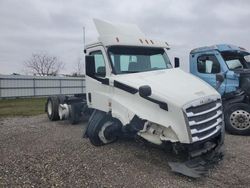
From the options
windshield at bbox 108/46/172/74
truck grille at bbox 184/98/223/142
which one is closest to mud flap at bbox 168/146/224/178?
truck grille at bbox 184/98/223/142

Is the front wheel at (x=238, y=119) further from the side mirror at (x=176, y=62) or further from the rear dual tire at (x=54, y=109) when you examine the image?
the rear dual tire at (x=54, y=109)

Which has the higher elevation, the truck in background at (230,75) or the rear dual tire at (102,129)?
the truck in background at (230,75)

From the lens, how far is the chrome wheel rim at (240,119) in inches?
323

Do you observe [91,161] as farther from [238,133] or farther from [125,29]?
[238,133]

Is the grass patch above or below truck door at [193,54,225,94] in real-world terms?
below

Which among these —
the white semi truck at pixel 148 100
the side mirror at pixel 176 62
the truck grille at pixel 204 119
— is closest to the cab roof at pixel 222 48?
Answer: the side mirror at pixel 176 62

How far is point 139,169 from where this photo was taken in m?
5.43

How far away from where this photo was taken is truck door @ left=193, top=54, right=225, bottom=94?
384 inches

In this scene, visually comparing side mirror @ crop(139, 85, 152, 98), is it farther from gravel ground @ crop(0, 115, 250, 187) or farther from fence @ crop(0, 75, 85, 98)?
fence @ crop(0, 75, 85, 98)

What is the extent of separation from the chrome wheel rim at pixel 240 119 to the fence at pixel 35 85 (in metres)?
19.2

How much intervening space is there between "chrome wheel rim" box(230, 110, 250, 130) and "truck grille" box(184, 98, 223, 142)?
2.55 meters

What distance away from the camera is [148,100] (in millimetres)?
5523

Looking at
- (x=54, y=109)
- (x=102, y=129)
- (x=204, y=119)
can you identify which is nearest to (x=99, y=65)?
(x=102, y=129)

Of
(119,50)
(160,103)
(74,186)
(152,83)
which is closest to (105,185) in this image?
(74,186)
